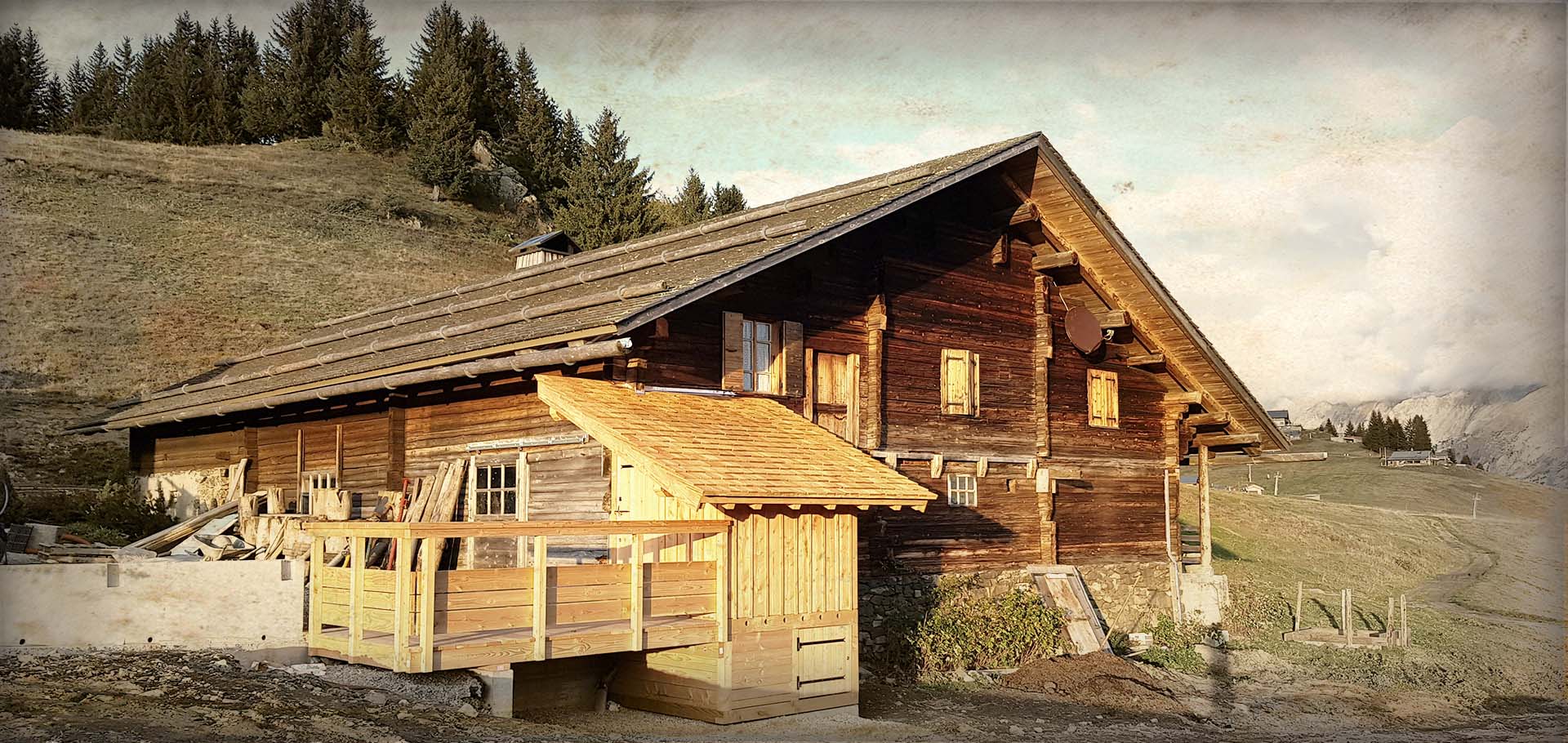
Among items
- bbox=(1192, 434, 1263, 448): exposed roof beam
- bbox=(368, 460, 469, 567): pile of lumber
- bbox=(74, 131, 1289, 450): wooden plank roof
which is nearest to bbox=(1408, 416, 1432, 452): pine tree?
bbox=(1192, 434, 1263, 448): exposed roof beam

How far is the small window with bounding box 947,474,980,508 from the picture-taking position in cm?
2206

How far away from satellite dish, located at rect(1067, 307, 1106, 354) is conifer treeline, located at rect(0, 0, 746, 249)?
53.0m

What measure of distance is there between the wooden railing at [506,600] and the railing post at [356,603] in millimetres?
12

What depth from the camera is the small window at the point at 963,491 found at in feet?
72.4

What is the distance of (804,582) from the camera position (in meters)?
16.1

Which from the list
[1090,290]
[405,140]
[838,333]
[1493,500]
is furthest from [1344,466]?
[838,333]

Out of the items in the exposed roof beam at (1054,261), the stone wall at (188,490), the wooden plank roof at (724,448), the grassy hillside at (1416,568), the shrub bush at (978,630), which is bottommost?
the grassy hillside at (1416,568)

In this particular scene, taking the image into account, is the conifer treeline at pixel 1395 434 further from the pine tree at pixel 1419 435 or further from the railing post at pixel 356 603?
the railing post at pixel 356 603

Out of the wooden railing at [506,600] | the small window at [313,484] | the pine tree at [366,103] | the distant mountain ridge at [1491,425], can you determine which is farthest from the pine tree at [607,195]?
the wooden railing at [506,600]

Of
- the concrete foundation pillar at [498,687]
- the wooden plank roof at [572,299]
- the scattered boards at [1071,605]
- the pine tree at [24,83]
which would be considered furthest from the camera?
the pine tree at [24,83]

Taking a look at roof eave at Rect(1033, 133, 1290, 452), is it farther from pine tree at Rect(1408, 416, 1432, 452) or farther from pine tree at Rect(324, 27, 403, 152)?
pine tree at Rect(1408, 416, 1432, 452)

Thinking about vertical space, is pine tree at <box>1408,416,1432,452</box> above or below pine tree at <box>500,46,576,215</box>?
below

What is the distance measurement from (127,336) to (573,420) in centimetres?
4103

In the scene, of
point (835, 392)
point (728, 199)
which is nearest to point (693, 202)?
point (728, 199)
